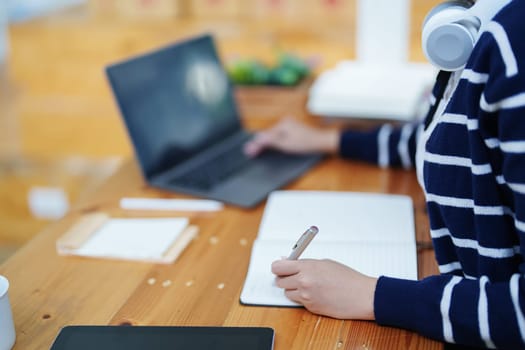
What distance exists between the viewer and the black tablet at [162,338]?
71 cm

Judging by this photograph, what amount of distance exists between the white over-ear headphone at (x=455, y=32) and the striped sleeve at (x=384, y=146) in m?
0.42

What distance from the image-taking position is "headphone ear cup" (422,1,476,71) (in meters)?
0.74

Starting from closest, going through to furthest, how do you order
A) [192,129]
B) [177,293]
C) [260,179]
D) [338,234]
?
[177,293], [338,234], [260,179], [192,129]

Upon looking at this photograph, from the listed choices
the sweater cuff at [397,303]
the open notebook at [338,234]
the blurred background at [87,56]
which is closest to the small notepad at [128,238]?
the open notebook at [338,234]

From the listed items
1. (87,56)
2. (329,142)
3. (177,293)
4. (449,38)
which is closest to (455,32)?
(449,38)

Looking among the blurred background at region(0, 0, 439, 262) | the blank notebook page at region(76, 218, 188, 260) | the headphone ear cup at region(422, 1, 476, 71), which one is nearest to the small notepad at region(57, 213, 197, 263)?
the blank notebook page at region(76, 218, 188, 260)

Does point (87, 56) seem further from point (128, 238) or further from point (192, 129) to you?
point (128, 238)

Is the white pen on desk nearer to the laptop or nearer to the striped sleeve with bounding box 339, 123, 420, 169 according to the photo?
the laptop

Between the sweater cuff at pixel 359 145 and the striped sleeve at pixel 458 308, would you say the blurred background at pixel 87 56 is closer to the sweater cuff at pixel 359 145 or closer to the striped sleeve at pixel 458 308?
the sweater cuff at pixel 359 145

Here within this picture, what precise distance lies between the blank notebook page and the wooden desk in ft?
0.06

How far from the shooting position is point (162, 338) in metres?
0.73

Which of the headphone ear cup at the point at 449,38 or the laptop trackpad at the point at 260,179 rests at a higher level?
the headphone ear cup at the point at 449,38

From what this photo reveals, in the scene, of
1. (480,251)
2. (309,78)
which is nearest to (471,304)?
(480,251)

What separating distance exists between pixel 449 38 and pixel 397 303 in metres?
0.29
